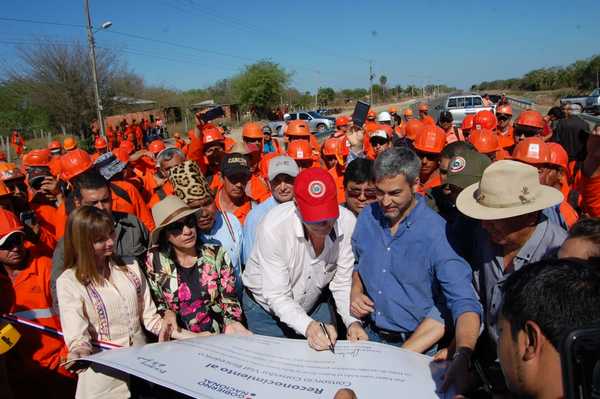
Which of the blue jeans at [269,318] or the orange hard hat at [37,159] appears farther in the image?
the orange hard hat at [37,159]

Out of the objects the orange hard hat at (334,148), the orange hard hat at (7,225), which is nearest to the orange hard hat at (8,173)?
the orange hard hat at (7,225)

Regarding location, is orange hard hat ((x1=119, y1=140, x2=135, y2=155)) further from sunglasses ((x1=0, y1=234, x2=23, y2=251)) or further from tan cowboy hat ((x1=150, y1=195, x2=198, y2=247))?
tan cowboy hat ((x1=150, y1=195, x2=198, y2=247))

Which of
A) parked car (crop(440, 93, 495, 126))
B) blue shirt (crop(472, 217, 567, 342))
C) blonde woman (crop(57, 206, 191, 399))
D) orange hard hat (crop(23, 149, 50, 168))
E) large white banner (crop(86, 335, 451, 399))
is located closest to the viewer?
large white banner (crop(86, 335, 451, 399))

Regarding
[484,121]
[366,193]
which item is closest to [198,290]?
[366,193]

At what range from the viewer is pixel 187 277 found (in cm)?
250

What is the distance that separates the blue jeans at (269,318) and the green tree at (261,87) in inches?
1942

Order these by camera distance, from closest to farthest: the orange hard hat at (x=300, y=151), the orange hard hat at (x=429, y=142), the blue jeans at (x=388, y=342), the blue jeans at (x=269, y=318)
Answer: the blue jeans at (x=388, y=342) < the blue jeans at (x=269, y=318) < the orange hard hat at (x=429, y=142) < the orange hard hat at (x=300, y=151)

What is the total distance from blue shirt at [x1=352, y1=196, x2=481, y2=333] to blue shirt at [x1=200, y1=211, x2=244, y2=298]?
1070 mm

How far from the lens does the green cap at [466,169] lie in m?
2.78

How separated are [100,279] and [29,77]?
35.3 m

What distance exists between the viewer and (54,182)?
16.4 ft

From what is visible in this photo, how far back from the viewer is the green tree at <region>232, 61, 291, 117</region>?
5138cm

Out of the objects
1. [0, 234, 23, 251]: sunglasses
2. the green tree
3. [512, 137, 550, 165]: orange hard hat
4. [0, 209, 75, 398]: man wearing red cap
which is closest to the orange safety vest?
[0, 209, 75, 398]: man wearing red cap

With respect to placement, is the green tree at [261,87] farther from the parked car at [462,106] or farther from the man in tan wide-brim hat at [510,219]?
the man in tan wide-brim hat at [510,219]
